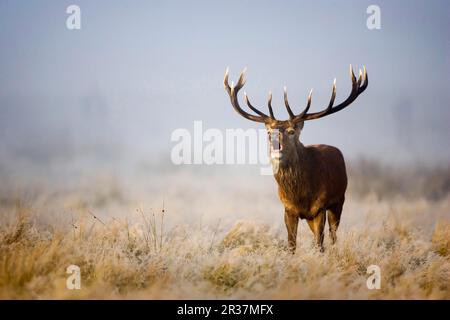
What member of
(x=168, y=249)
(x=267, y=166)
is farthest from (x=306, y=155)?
(x=168, y=249)

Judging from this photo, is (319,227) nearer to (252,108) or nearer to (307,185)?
(307,185)

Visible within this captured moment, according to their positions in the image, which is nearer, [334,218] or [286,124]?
[286,124]

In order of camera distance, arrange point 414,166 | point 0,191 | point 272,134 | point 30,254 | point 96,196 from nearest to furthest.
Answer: point 30,254 < point 272,134 < point 0,191 < point 96,196 < point 414,166

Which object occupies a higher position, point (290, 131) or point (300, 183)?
point (290, 131)

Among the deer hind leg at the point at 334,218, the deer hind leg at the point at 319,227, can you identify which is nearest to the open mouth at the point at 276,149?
the deer hind leg at the point at 319,227

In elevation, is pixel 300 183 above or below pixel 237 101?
below

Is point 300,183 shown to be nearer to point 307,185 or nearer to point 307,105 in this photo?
point 307,185

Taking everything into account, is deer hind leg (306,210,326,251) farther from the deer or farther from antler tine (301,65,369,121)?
antler tine (301,65,369,121)

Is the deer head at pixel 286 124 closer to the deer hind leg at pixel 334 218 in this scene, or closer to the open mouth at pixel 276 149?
the open mouth at pixel 276 149

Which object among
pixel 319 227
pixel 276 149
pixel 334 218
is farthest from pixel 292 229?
pixel 276 149

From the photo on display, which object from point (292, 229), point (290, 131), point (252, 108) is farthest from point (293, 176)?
point (252, 108)
